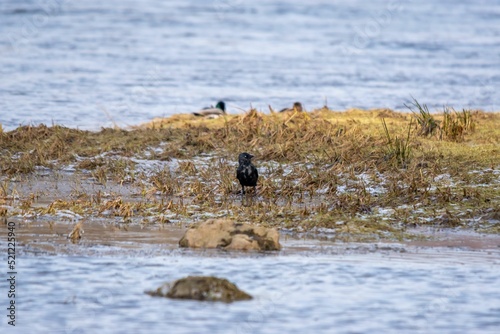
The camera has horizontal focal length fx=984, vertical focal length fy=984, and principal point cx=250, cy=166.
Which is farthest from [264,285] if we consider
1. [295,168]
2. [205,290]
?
[295,168]

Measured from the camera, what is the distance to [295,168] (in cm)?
1105

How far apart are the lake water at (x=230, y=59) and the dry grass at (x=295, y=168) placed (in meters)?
3.64

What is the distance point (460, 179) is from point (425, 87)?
11176 millimetres

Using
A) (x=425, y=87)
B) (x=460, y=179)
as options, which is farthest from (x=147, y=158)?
(x=425, y=87)

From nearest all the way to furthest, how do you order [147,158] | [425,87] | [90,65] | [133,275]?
[133,275] → [147,158] → [425,87] → [90,65]

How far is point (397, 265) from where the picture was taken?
7910 millimetres

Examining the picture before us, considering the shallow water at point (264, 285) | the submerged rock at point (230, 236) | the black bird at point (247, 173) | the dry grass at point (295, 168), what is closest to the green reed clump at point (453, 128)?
the dry grass at point (295, 168)

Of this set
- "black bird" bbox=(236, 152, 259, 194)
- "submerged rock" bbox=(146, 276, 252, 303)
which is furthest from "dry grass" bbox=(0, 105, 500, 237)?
"submerged rock" bbox=(146, 276, 252, 303)

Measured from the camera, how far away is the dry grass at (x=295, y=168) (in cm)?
960

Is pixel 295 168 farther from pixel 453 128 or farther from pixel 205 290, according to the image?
pixel 205 290

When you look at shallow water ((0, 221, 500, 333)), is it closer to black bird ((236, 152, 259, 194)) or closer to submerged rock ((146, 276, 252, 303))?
submerged rock ((146, 276, 252, 303))

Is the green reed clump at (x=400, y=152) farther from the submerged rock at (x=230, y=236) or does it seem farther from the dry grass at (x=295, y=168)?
the submerged rock at (x=230, y=236)

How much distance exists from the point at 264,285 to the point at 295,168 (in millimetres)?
3828

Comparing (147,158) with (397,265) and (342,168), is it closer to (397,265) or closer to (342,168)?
(342,168)
